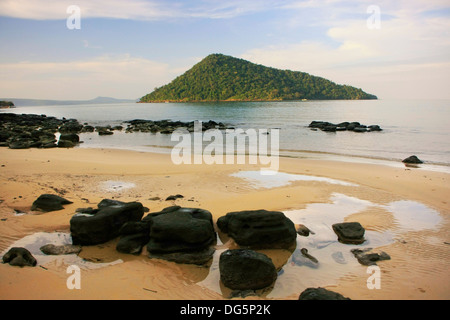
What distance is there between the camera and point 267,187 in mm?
11070

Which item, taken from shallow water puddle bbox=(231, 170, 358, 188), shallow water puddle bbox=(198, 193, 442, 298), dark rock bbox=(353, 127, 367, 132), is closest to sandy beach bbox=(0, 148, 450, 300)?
shallow water puddle bbox=(198, 193, 442, 298)

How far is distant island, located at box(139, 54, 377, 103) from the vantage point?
154625 mm

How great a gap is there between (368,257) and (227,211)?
3.83 m

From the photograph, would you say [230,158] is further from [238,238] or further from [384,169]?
[238,238]

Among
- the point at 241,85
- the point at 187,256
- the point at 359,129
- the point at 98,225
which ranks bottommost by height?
the point at 187,256

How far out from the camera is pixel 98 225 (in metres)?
6.36

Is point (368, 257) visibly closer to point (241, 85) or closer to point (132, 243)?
point (132, 243)

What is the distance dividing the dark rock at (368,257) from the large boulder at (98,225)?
5383mm

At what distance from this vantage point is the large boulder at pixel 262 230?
642 cm

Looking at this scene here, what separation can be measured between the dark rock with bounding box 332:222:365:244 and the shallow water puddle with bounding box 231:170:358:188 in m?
4.28

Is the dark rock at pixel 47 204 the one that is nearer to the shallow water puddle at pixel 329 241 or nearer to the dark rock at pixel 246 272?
the shallow water puddle at pixel 329 241

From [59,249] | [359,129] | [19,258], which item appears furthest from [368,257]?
[359,129]
